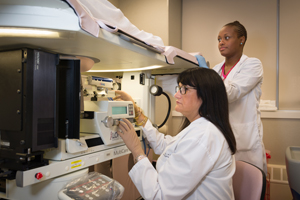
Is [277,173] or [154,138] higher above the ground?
[154,138]

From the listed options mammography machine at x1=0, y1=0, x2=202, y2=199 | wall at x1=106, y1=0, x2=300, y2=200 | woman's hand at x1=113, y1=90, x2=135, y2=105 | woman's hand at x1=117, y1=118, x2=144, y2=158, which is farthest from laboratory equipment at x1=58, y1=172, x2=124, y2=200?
wall at x1=106, y1=0, x2=300, y2=200

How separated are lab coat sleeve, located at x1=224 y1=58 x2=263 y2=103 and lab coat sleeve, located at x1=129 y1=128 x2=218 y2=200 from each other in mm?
823

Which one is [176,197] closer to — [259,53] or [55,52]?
[55,52]

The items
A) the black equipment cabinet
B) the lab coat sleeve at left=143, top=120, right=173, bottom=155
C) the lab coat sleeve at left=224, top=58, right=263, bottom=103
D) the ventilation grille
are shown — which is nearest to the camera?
the black equipment cabinet

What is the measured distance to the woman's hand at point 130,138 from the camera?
1.25 m

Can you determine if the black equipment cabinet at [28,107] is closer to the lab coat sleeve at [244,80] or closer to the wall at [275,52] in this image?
the lab coat sleeve at [244,80]

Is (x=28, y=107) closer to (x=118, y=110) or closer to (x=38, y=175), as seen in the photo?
(x=38, y=175)

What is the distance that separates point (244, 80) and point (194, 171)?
3.53 feet

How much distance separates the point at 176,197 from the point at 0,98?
0.85 m

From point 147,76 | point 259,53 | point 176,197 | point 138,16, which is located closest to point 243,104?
point 147,76

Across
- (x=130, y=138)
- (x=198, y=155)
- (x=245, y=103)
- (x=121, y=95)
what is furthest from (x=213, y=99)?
(x=245, y=103)

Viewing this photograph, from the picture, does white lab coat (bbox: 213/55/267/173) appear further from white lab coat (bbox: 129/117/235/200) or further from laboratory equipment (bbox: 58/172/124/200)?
laboratory equipment (bbox: 58/172/124/200)

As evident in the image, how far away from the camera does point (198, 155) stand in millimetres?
973

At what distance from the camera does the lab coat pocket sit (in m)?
1.82
